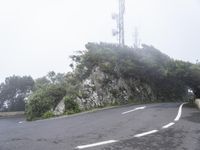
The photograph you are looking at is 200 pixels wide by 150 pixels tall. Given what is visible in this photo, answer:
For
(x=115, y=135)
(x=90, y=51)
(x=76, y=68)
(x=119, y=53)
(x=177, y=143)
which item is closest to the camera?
(x=177, y=143)

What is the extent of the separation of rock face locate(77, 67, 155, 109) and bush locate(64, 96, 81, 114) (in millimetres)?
822

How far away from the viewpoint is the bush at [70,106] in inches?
950

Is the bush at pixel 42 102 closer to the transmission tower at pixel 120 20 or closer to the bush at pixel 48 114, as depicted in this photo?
the bush at pixel 48 114

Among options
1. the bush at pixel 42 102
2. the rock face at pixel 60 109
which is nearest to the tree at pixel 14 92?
the bush at pixel 42 102

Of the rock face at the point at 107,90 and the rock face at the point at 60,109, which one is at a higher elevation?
the rock face at the point at 107,90

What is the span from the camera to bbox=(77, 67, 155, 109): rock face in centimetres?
2697

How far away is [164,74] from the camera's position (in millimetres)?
37406

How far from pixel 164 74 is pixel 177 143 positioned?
100 ft

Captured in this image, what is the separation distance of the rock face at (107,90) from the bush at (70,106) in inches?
32.4

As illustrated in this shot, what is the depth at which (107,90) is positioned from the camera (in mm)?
29906

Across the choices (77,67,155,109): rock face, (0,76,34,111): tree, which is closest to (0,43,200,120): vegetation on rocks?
(77,67,155,109): rock face

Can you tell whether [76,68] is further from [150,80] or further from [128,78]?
[150,80]

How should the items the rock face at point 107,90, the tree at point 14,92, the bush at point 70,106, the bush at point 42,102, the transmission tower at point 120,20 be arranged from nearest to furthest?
the bush at point 70,106 < the bush at point 42,102 < the rock face at point 107,90 < the transmission tower at point 120,20 < the tree at point 14,92

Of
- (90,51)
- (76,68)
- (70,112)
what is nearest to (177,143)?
(70,112)
